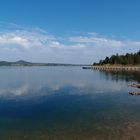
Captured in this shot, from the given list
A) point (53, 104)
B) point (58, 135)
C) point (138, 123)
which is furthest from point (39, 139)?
point (53, 104)

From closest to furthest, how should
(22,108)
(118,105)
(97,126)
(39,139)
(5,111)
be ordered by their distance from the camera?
(39,139) → (97,126) → (5,111) → (22,108) → (118,105)

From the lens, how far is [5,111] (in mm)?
31438

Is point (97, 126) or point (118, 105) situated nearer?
point (97, 126)

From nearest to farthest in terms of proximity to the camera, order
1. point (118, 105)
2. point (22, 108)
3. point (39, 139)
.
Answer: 1. point (39, 139)
2. point (22, 108)
3. point (118, 105)

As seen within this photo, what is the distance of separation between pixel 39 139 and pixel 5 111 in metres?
11.9

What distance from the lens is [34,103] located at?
37688 mm

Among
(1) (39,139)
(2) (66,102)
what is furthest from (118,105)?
(1) (39,139)

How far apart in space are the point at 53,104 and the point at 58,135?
15.5m

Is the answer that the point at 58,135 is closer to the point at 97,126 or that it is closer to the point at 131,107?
the point at 97,126

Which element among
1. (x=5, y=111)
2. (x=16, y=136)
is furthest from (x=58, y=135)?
(x=5, y=111)

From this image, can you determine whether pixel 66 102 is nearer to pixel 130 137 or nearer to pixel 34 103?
pixel 34 103

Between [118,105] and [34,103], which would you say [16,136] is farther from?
[118,105]

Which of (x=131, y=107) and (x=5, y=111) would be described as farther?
(x=131, y=107)

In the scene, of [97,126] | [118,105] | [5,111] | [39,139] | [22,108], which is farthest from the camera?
[118,105]
